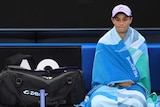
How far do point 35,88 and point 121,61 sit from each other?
0.76 meters

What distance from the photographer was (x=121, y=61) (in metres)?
3.44

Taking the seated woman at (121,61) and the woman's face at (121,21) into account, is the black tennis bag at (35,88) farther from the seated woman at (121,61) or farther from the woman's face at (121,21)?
the woman's face at (121,21)

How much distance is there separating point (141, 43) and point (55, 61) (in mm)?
864

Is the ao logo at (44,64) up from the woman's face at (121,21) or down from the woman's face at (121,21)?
down

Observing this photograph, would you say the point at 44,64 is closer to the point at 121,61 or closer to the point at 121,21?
the point at 121,61

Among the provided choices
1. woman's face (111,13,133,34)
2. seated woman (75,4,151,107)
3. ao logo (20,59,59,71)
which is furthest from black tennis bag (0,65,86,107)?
woman's face (111,13,133,34)

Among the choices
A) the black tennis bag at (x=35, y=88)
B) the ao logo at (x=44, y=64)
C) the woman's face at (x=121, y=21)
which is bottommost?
the black tennis bag at (x=35, y=88)

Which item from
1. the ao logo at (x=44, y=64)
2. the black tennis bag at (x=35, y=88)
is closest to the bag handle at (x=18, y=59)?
the ao logo at (x=44, y=64)

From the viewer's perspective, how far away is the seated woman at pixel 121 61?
3.37m

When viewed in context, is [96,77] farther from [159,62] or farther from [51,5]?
[51,5]

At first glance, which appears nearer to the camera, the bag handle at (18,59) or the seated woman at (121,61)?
the seated woman at (121,61)

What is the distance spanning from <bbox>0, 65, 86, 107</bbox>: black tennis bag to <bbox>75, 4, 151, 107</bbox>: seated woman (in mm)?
155

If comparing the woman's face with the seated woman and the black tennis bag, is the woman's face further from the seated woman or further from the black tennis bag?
the black tennis bag

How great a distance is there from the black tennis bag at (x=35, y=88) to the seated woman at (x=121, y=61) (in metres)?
0.16
